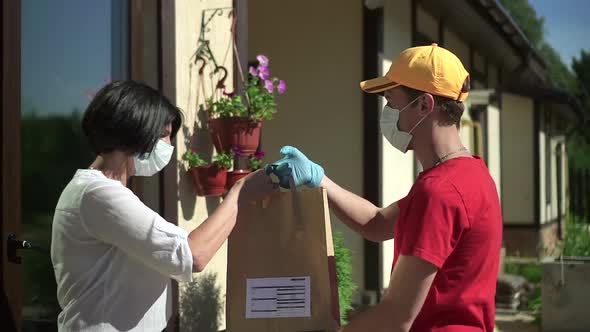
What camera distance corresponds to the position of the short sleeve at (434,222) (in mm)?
1898

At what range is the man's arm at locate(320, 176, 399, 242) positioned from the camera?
2.58 metres

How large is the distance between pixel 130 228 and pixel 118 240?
5cm

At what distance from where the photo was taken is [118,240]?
2.01 meters

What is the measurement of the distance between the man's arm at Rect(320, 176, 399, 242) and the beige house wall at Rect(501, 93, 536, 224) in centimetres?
1376

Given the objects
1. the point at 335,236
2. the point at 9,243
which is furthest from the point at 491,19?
the point at 9,243

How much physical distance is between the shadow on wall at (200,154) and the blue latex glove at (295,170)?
156cm

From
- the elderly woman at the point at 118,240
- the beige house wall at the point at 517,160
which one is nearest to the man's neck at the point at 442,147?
the elderly woman at the point at 118,240

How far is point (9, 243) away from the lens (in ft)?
9.72

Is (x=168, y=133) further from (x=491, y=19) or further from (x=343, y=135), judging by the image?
(x=491, y=19)

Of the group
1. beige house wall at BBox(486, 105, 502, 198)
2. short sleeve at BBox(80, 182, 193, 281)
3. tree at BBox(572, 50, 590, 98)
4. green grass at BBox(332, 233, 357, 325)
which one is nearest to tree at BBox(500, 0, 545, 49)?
tree at BBox(572, 50, 590, 98)

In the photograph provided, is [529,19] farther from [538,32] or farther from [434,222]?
[434,222]

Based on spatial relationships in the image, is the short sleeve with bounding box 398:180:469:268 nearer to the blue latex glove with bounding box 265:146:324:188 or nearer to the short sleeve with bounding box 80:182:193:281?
the blue latex glove with bounding box 265:146:324:188

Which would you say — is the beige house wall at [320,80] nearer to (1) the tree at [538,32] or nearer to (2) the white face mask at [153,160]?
(2) the white face mask at [153,160]

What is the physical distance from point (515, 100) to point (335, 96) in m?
10.4
